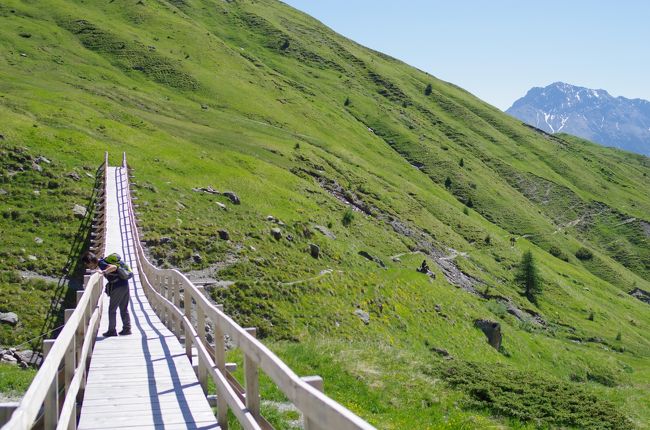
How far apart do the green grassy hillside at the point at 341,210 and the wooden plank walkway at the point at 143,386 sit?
176 inches

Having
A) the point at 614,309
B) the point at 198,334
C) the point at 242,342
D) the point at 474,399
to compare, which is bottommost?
the point at 614,309

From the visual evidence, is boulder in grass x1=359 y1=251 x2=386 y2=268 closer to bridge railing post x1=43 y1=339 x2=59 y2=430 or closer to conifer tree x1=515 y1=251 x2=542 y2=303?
conifer tree x1=515 y1=251 x2=542 y2=303

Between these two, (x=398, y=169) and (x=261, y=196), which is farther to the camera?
(x=398, y=169)

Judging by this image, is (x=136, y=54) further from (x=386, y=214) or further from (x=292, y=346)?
(x=292, y=346)

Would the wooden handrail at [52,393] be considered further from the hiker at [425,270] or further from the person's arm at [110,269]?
the hiker at [425,270]

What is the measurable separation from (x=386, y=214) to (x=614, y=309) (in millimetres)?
40142

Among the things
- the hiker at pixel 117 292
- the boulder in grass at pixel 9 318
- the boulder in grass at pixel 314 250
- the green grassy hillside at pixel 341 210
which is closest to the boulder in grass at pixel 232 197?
the green grassy hillside at pixel 341 210

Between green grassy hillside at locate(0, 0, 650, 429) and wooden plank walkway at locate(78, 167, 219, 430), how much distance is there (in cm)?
447

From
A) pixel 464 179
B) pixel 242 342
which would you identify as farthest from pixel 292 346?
pixel 464 179

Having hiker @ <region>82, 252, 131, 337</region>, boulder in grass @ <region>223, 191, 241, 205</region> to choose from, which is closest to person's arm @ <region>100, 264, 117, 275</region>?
hiker @ <region>82, 252, 131, 337</region>

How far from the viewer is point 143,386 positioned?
1116cm

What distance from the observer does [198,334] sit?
38.5 feet

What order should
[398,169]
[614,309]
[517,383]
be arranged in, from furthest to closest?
[398,169] → [614,309] → [517,383]

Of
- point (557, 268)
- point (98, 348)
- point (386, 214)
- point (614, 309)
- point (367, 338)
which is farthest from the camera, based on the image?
point (557, 268)
